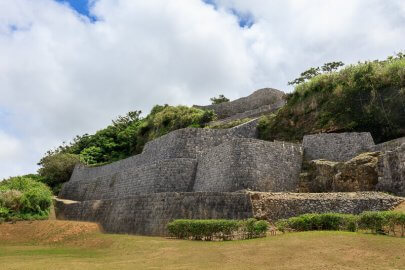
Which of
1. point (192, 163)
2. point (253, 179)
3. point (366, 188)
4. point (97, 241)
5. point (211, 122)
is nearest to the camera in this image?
point (97, 241)

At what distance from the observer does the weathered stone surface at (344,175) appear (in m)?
19.7

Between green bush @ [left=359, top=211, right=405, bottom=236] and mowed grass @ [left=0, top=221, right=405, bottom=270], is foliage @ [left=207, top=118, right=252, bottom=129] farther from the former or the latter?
green bush @ [left=359, top=211, right=405, bottom=236]

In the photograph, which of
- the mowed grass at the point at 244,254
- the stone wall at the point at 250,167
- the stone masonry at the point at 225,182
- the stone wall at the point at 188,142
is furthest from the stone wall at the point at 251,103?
the mowed grass at the point at 244,254

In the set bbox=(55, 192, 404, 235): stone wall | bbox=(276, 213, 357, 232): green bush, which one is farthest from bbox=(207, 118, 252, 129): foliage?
bbox=(276, 213, 357, 232): green bush

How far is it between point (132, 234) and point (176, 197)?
3.20 m

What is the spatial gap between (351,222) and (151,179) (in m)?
Result: 13.8

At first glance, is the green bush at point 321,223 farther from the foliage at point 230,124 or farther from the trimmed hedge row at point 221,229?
the foliage at point 230,124

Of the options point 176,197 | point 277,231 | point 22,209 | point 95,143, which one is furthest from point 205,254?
point 95,143

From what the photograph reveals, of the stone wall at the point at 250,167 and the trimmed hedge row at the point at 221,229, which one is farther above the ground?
the stone wall at the point at 250,167

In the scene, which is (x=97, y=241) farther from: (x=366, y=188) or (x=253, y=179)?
(x=366, y=188)

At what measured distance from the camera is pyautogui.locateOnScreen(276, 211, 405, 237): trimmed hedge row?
44.0ft

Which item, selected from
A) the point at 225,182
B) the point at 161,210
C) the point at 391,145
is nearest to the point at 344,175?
the point at 391,145

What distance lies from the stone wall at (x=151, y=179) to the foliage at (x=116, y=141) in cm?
1061

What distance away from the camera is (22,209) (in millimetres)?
26406
